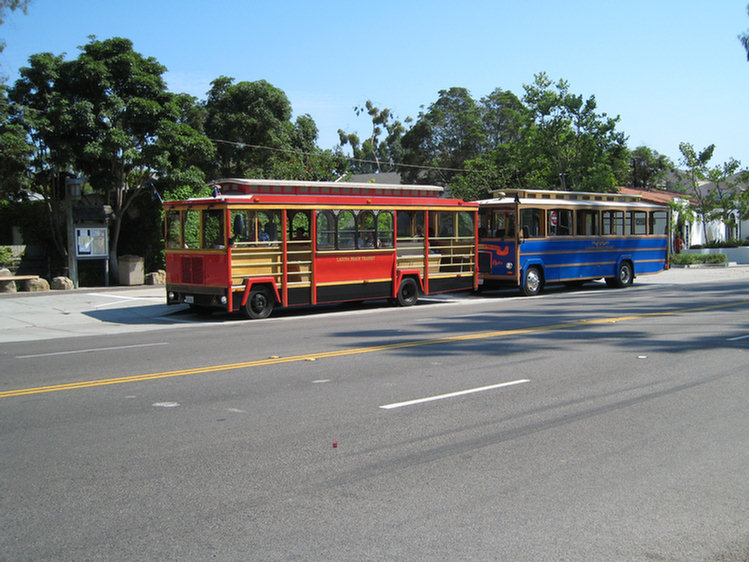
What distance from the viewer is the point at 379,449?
6.20m

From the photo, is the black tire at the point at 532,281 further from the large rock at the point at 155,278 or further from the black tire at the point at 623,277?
the large rock at the point at 155,278

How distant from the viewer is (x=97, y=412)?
7500mm

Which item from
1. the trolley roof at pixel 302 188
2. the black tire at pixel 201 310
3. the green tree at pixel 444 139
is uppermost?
the green tree at pixel 444 139

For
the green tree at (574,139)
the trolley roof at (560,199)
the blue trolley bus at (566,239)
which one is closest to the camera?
the blue trolley bus at (566,239)

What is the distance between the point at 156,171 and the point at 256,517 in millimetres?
22616

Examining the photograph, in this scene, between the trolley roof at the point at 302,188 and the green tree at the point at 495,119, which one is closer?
the trolley roof at the point at 302,188

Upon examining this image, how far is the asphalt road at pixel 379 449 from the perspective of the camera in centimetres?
443

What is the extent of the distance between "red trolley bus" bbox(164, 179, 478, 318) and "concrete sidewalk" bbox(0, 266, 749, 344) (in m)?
1.20

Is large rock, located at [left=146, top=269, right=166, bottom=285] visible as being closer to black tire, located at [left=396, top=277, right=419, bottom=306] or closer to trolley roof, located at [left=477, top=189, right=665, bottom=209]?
black tire, located at [left=396, top=277, right=419, bottom=306]

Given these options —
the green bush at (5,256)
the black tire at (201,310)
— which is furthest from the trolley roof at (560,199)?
the green bush at (5,256)

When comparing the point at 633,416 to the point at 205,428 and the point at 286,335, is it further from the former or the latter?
the point at 286,335

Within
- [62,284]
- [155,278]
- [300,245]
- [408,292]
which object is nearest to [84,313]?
[300,245]

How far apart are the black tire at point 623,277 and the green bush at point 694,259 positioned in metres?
13.9

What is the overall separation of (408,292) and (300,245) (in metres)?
3.96
